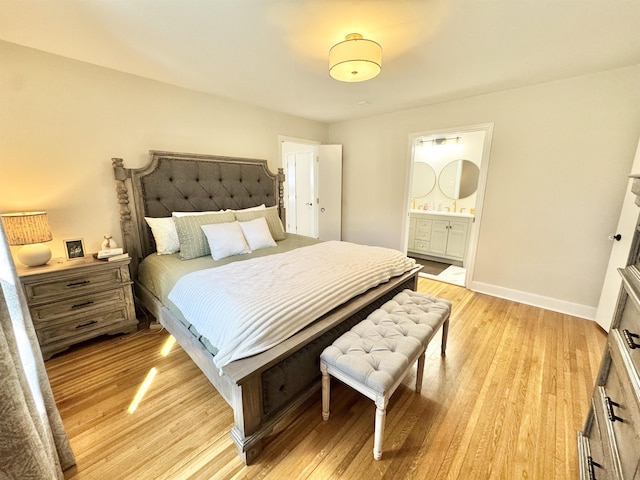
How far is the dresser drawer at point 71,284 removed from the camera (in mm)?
1900

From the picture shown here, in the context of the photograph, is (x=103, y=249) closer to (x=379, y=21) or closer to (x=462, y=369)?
(x=379, y=21)

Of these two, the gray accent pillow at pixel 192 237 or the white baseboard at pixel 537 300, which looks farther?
the white baseboard at pixel 537 300

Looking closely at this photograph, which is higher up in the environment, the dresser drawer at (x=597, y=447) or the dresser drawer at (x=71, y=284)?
the dresser drawer at (x=71, y=284)

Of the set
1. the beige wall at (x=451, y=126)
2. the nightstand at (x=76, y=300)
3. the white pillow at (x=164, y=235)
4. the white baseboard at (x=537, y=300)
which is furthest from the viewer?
the white baseboard at (x=537, y=300)

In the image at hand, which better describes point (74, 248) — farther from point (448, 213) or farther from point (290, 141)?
point (448, 213)

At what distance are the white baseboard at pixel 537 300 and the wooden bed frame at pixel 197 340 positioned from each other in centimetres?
143

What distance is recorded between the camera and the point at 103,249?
2275mm

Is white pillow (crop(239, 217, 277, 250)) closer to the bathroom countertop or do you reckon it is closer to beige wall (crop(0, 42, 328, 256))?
beige wall (crop(0, 42, 328, 256))

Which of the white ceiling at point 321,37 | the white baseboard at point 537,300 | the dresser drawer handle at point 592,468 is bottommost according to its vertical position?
the white baseboard at point 537,300

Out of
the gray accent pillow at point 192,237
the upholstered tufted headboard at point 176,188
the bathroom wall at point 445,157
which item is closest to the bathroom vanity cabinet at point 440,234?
the bathroom wall at point 445,157

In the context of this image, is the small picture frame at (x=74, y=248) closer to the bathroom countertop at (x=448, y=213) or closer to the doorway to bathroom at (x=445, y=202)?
the doorway to bathroom at (x=445, y=202)

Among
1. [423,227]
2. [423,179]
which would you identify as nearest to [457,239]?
[423,227]

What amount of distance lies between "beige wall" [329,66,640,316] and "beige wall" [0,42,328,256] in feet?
9.44

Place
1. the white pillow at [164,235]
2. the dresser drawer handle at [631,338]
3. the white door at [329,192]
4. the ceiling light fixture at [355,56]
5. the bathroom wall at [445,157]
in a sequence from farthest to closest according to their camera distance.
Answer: the bathroom wall at [445,157] < the white door at [329,192] < the white pillow at [164,235] < the ceiling light fixture at [355,56] < the dresser drawer handle at [631,338]
